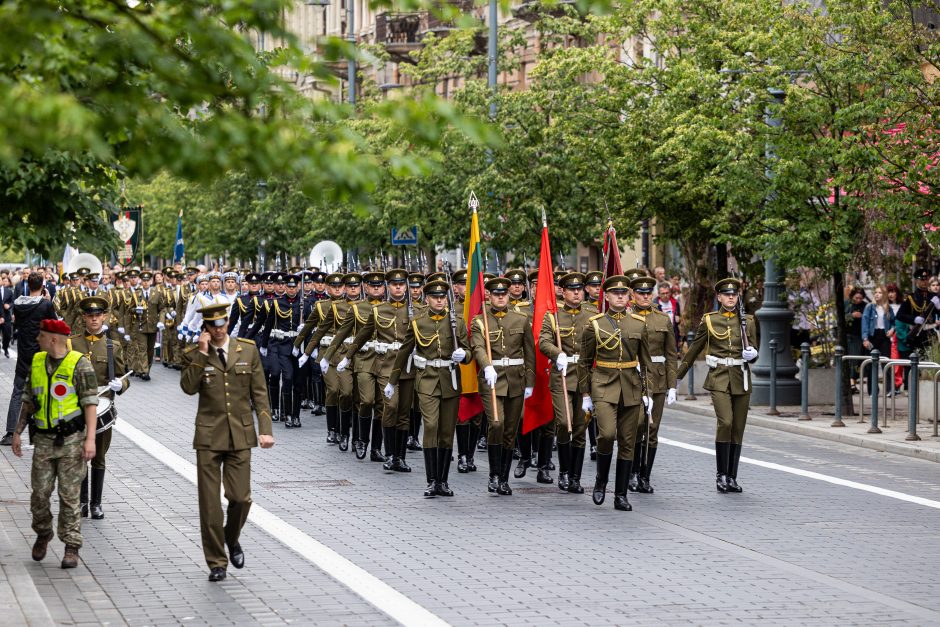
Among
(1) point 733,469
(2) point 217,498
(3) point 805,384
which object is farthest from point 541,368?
(3) point 805,384

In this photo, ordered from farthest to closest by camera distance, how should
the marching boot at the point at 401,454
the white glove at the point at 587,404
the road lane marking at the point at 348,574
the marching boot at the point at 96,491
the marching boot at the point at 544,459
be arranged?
the marching boot at the point at 401,454
the marching boot at the point at 544,459
the white glove at the point at 587,404
the marching boot at the point at 96,491
the road lane marking at the point at 348,574

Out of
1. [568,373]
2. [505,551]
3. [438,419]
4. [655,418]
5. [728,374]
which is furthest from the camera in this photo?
[568,373]

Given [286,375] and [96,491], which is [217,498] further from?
[286,375]

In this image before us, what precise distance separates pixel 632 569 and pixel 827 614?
173cm

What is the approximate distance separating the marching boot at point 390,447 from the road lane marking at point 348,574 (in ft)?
9.10

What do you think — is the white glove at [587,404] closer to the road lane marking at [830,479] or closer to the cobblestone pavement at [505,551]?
the cobblestone pavement at [505,551]

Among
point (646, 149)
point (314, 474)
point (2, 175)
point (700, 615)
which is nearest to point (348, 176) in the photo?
point (700, 615)

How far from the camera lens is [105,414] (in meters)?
12.6

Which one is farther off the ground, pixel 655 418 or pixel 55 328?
pixel 55 328

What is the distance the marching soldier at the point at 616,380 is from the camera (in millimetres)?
14039

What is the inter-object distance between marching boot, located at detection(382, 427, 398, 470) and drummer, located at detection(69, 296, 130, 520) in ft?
11.9

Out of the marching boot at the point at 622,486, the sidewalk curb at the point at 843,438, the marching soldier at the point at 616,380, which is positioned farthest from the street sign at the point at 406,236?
the marching boot at the point at 622,486

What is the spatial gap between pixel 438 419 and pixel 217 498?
435cm

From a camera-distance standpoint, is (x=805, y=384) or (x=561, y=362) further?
(x=805, y=384)
